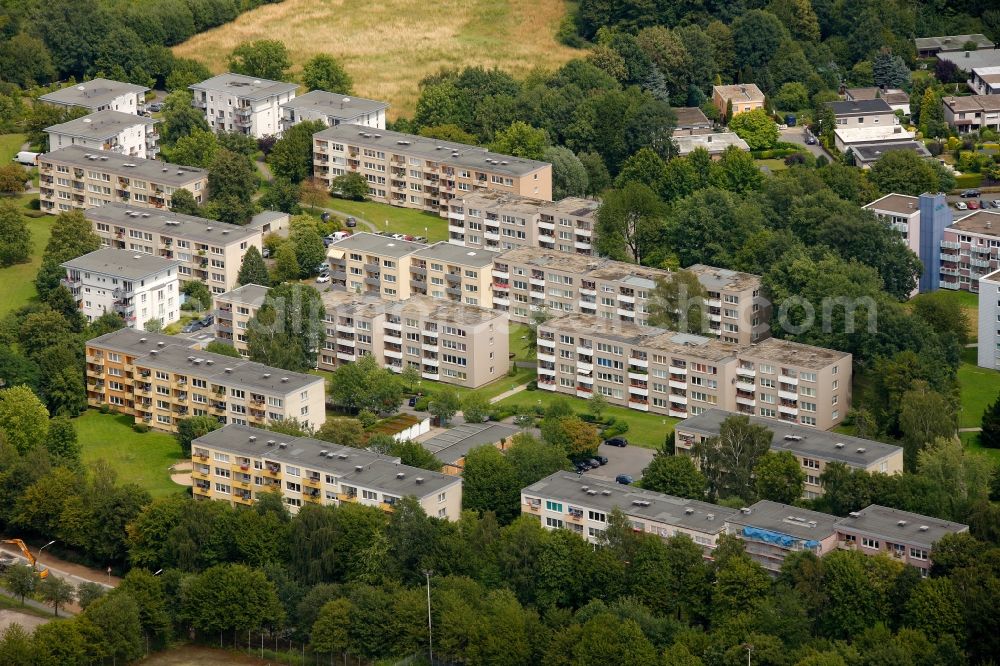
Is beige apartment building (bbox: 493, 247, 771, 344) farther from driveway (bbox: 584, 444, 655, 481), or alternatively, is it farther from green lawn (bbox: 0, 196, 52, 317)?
green lawn (bbox: 0, 196, 52, 317)

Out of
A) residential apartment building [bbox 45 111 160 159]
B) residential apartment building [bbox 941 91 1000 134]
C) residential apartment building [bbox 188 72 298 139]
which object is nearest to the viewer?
residential apartment building [bbox 45 111 160 159]

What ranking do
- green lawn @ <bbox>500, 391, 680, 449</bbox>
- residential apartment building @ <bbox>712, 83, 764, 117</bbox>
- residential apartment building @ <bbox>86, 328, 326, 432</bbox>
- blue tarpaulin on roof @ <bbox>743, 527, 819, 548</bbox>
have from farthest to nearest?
residential apartment building @ <bbox>712, 83, 764, 117</bbox> → green lawn @ <bbox>500, 391, 680, 449</bbox> → residential apartment building @ <bbox>86, 328, 326, 432</bbox> → blue tarpaulin on roof @ <bbox>743, 527, 819, 548</bbox>

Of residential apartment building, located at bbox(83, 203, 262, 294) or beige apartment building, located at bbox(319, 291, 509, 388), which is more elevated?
residential apartment building, located at bbox(83, 203, 262, 294)

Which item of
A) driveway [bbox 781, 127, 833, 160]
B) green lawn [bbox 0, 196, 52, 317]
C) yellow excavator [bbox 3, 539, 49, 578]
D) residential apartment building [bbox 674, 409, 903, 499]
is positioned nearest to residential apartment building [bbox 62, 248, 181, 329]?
green lawn [bbox 0, 196, 52, 317]

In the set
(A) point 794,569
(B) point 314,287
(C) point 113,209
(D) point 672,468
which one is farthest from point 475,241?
(A) point 794,569

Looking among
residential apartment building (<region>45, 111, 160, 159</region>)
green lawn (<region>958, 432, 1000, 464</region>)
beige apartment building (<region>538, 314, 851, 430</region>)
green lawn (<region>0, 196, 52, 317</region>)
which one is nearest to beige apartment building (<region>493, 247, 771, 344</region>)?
beige apartment building (<region>538, 314, 851, 430</region>)

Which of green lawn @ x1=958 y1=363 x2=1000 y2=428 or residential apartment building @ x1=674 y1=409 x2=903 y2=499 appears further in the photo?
green lawn @ x1=958 y1=363 x2=1000 y2=428

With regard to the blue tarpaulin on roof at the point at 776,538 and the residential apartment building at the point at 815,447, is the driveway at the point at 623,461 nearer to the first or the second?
the residential apartment building at the point at 815,447

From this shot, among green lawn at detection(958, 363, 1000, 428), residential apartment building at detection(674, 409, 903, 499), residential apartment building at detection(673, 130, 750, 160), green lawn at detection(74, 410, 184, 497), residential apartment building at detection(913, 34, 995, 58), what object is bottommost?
green lawn at detection(74, 410, 184, 497)
